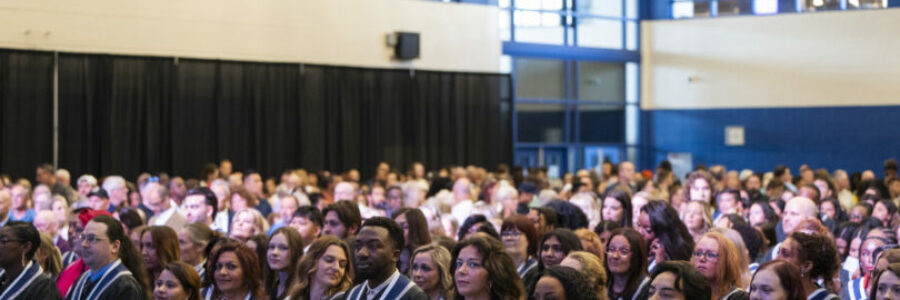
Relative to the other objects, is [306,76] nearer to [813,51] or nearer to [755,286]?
[813,51]

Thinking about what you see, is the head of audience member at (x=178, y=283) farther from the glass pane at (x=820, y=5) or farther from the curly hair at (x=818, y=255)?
the glass pane at (x=820, y=5)

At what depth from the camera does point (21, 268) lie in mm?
6844

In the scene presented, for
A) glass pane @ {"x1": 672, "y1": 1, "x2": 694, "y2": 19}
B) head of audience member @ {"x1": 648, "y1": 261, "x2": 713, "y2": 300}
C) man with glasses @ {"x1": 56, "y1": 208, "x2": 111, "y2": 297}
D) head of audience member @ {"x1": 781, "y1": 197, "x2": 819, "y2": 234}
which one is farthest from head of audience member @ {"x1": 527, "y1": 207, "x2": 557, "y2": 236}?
glass pane @ {"x1": 672, "y1": 1, "x2": 694, "y2": 19}

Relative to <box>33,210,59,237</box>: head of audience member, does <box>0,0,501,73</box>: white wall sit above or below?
above

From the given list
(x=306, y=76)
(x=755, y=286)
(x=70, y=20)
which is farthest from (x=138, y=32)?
(x=755, y=286)

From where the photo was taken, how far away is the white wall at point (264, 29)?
18.5m

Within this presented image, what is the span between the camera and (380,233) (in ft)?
20.4

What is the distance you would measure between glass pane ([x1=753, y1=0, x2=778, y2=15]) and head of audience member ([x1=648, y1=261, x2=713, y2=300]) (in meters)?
21.2

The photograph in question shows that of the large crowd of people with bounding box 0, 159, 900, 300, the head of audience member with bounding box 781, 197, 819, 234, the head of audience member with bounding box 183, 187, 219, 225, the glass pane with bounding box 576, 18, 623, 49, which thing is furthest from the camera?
the glass pane with bounding box 576, 18, 623, 49

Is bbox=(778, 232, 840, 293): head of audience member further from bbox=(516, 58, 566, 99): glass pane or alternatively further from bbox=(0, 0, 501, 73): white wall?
bbox=(516, 58, 566, 99): glass pane

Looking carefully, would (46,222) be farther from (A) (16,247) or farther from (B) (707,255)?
(B) (707,255)

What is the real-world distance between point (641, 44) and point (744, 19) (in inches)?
96.7

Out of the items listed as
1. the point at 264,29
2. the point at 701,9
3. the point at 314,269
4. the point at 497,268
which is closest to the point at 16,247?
the point at 314,269

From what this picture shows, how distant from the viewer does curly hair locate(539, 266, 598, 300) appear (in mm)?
5012
